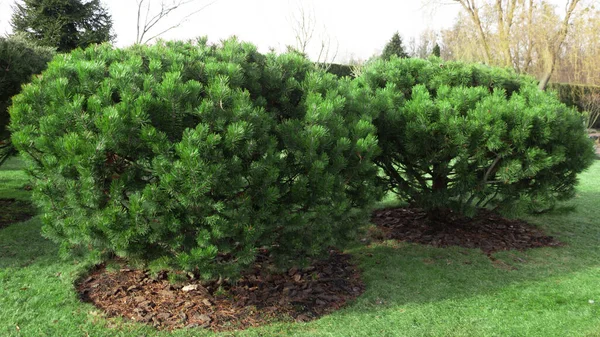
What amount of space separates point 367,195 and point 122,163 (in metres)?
1.95

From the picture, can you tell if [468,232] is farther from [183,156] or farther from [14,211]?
[14,211]

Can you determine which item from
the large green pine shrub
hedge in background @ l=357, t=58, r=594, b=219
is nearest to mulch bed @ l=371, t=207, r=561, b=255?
hedge in background @ l=357, t=58, r=594, b=219

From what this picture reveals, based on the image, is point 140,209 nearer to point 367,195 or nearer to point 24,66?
point 367,195

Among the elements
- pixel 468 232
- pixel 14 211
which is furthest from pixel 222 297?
pixel 14 211

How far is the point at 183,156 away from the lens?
9.02 feet

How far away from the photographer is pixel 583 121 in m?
5.21

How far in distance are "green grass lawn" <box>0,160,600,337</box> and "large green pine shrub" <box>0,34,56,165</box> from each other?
1.50 metres

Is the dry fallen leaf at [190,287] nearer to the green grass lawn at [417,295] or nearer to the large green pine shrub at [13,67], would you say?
the green grass lawn at [417,295]

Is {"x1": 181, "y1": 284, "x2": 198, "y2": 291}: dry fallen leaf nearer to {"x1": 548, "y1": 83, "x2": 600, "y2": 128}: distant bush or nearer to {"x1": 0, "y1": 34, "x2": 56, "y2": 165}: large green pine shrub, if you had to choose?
{"x1": 0, "y1": 34, "x2": 56, "y2": 165}: large green pine shrub

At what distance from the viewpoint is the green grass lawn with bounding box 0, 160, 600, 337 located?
325cm

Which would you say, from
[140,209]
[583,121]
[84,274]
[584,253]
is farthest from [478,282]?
[84,274]

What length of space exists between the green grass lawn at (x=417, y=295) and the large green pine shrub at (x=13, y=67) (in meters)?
1.50

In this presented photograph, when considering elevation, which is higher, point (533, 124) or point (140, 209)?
point (533, 124)

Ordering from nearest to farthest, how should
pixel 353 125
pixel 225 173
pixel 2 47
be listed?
pixel 225 173, pixel 353 125, pixel 2 47
